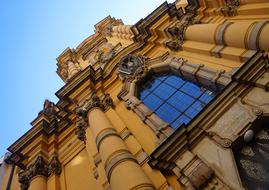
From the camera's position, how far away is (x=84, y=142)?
12.7 metres

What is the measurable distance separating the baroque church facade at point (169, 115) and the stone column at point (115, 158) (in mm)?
29

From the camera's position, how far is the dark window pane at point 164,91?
12.0 metres

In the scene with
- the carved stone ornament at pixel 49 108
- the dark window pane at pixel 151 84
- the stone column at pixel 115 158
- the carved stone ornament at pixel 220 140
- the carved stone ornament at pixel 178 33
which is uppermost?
the carved stone ornament at pixel 49 108

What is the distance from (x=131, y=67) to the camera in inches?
567

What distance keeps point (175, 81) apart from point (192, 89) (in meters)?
Result: 1.25

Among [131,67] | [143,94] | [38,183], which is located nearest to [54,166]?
[38,183]

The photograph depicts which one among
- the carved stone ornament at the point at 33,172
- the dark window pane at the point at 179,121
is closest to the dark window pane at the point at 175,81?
the dark window pane at the point at 179,121

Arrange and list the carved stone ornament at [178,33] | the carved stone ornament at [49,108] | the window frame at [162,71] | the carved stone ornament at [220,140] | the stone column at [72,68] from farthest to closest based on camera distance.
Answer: the stone column at [72,68] → the carved stone ornament at [49,108] → the carved stone ornament at [178,33] → the window frame at [162,71] → the carved stone ornament at [220,140]

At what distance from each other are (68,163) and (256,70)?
727 cm

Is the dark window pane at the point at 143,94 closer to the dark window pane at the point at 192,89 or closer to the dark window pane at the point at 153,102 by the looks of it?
the dark window pane at the point at 153,102

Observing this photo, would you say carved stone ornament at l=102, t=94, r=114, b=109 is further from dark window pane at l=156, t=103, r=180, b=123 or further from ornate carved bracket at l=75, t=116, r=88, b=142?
dark window pane at l=156, t=103, r=180, b=123

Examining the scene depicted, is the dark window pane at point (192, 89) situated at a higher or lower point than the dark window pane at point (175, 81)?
lower

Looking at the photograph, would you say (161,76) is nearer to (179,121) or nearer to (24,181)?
(179,121)

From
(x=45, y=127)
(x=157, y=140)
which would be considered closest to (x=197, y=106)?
(x=157, y=140)
